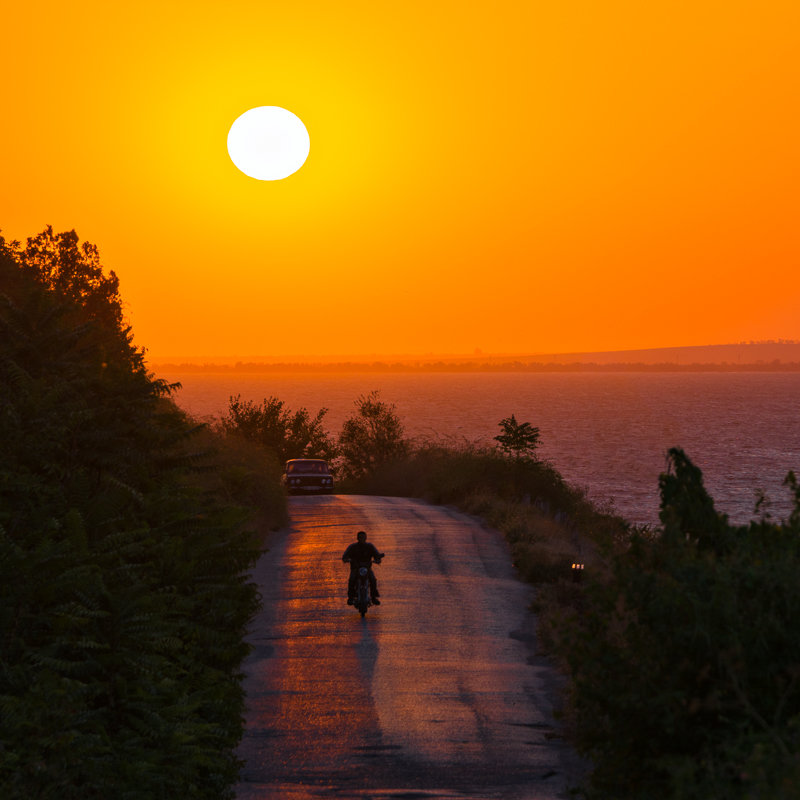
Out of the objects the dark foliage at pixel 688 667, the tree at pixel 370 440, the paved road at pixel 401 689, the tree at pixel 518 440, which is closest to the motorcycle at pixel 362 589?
the paved road at pixel 401 689

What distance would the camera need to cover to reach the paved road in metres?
12.5

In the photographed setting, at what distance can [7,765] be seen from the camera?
30.1ft

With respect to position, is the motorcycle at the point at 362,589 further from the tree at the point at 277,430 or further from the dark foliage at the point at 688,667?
the tree at the point at 277,430

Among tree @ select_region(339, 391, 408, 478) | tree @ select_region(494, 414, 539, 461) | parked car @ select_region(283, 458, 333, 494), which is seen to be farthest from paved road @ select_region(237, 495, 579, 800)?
tree @ select_region(339, 391, 408, 478)

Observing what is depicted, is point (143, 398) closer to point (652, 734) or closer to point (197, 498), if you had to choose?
point (197, 498)

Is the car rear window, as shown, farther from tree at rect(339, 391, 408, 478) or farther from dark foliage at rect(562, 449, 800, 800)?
dark foliage at rect(562, 449, 800, 800)

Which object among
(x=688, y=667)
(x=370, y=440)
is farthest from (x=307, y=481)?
(x=688, y=667)

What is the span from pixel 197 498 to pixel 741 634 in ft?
26.9

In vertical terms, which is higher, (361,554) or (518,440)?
(518,440)

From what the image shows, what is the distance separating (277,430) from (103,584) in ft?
174

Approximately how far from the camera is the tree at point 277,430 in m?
63.6

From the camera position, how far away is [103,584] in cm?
1106

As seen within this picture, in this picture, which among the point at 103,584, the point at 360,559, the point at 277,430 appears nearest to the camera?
the point at 103,584

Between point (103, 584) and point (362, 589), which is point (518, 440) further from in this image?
point (103, 584)
